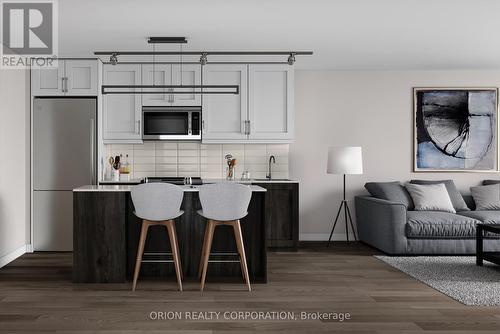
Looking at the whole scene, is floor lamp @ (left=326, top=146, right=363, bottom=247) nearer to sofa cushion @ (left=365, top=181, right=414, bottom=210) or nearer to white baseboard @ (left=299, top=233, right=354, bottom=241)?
sofa cushion @ (left=365, top=181, right=414, bottom=210)

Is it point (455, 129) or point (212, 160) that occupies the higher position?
point (455, 129)

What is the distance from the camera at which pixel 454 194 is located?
6707 millimetres

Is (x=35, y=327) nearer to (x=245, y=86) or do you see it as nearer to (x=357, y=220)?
(x=245, y=86)

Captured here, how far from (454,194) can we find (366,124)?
147 cm

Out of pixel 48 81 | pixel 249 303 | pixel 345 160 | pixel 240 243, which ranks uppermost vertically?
pixel 48 81

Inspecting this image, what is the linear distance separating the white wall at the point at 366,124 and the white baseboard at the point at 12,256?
3545mm

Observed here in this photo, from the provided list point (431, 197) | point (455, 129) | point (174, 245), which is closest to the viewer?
point (174, 245)

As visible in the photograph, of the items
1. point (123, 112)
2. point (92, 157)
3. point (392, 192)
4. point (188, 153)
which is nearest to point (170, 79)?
point (123, 112)

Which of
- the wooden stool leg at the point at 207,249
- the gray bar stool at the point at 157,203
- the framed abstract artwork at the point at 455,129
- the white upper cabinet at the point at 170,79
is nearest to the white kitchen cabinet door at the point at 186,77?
the white upper cabinet at the point at 170,79

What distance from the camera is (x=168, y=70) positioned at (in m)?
6.57

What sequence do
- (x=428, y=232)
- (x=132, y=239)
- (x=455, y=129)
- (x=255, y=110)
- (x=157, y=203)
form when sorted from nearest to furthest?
(x=157, y=203), (x=132, y=239), (x=428, y=232), (x=255, y=110), (x=455, y=129)

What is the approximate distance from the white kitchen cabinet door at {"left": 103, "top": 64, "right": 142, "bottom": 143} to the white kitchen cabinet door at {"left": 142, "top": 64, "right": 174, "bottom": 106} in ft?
0.25

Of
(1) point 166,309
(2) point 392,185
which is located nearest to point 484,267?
(2) point 392,185

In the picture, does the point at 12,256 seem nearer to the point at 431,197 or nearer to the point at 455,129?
the point at 431,197
